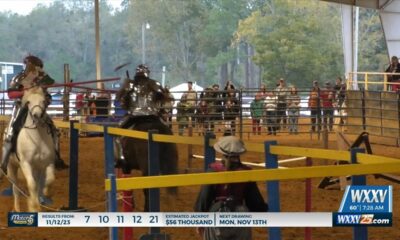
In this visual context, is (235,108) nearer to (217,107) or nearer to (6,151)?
(217,107)

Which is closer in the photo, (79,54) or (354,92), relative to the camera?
(354,92)

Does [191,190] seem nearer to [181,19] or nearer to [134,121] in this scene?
[134,121]

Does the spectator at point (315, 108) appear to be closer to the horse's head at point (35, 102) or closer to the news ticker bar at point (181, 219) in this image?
the horse's head at point (35, 102)

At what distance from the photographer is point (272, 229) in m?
7.12

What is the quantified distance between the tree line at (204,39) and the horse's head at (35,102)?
54492mm

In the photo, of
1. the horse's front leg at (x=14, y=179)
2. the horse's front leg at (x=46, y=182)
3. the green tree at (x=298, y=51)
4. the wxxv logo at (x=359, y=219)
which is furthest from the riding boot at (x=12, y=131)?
the green tree at (x=298, y=51)

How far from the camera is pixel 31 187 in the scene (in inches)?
493

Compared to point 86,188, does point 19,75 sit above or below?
above

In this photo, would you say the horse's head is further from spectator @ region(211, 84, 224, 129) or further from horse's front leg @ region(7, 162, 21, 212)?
spectator @ region(211, 84, 224, 129)

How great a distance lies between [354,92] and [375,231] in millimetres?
15569

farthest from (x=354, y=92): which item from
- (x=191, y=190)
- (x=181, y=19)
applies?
(x=181, y=19)

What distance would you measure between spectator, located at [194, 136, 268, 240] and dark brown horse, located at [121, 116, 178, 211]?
542 centimetres

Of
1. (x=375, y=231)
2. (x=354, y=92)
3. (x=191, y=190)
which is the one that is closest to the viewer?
(x=375, y=231)

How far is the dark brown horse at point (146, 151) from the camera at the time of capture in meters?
12.6
